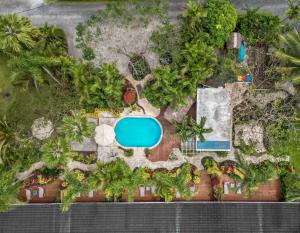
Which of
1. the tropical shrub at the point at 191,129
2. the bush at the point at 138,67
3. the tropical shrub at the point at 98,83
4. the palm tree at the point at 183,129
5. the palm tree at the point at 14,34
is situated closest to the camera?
the palm tree at the point at 14,34

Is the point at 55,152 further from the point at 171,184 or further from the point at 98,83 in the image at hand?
the point at 171,184

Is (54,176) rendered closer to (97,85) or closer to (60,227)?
(60,227)

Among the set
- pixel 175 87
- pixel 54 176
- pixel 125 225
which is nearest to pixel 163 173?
pixel 125 225

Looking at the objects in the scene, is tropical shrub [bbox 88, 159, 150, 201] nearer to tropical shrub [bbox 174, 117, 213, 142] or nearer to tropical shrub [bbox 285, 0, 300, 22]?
tropical shrub [bbox 174, 117, 213, 142]

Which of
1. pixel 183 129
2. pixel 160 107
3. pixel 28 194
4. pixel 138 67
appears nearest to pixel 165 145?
pixel 183 129

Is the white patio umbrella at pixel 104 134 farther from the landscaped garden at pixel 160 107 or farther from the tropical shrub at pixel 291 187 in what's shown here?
the tropical shrub at pixel 291 187

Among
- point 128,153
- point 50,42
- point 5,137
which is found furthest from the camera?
point 128,153

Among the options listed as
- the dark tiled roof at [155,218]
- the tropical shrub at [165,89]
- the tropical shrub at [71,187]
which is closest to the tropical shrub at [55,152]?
the tropical shrub at [71,187]
